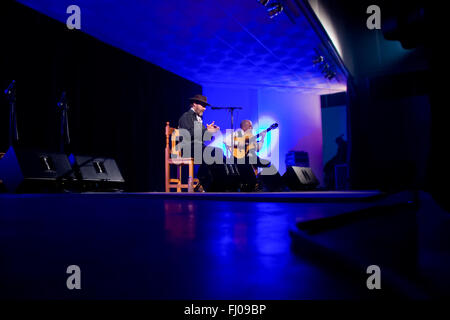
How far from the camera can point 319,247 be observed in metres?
0.30

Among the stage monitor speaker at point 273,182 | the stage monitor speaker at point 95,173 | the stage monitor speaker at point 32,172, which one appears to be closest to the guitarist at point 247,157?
the stage monitor speaker at point 273,182

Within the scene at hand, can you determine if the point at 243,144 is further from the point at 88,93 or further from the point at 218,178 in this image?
the point at 88,93

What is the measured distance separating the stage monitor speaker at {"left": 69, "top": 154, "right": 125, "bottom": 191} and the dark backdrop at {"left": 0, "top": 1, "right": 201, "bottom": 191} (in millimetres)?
984

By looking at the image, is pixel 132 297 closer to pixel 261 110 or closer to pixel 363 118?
pixel 363 118

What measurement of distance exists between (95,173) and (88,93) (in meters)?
1.88

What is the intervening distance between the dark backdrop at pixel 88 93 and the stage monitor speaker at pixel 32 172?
978 mm

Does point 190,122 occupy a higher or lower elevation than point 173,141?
higher

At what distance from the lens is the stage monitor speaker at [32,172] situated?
2.48 metres

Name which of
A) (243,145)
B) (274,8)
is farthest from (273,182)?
(274,8)

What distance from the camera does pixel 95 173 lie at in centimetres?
314

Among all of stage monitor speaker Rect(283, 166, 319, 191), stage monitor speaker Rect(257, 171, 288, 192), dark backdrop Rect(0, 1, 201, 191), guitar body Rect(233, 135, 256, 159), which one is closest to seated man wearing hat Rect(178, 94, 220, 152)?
guitar body Rect(233, 135, 256, 159)

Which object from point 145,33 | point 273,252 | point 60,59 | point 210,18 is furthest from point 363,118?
point 273,252

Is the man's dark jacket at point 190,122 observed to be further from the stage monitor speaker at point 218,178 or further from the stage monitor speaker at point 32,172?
the stage monitor speaker at point 32,172
